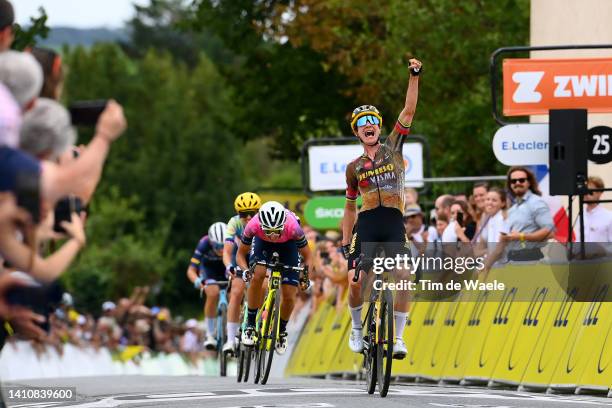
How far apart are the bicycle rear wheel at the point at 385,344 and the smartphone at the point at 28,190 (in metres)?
6.77

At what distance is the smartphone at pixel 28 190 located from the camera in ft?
22.5

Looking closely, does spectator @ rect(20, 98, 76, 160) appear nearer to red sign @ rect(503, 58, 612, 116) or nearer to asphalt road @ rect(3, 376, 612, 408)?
asphalt road @ rect(3, 376, 612, 408)

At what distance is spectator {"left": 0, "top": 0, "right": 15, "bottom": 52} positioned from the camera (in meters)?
7.66

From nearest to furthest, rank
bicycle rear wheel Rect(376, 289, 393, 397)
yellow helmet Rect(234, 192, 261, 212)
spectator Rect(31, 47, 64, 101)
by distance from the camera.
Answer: spectator Rect(31, 47, 64, 101)
bicycle rear wheel Rect(376, 289, 393, 397)
yellow helmet Rect(234, 192, 261, 212)

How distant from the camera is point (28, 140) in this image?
7.24 m

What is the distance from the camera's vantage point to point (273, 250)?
1689 centimetres

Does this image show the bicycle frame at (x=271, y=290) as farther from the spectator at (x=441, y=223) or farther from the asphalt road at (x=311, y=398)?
the spectator at (x=441, y=223)

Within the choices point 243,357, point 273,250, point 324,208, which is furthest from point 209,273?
point 324,208

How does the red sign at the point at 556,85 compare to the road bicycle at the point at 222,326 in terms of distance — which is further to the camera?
the road bicycle at the point at 222,326

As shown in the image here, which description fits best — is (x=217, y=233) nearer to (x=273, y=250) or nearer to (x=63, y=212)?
(x=273, y=250)

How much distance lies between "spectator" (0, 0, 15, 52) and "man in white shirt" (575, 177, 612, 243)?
8.88 m

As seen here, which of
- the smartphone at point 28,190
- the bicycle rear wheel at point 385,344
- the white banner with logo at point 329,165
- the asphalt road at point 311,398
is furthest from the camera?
the white banner with logo at point 329,165

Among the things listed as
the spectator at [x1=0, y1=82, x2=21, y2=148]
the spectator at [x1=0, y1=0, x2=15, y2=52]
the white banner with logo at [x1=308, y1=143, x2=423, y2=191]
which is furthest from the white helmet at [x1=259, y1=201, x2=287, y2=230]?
the white banner with logo at [x1=308, y1=143, x2=423, y2=191]

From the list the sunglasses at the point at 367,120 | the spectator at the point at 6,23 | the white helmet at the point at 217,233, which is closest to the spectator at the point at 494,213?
the sunglasses at the point at 367,120
